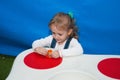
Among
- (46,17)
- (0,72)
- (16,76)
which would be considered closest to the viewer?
(16,76)

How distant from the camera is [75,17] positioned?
147 centimetres

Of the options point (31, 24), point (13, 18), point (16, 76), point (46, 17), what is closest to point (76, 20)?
point (46, 17)

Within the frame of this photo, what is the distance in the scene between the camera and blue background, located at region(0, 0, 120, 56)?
143cm

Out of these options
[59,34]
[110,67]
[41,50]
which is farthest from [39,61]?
[110,67]

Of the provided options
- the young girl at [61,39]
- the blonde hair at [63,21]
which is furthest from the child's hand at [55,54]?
the blonde hair at [63,21]

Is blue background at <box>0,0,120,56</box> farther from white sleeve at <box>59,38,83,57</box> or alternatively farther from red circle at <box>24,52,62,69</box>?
red circle at <box>24,52,62,69</box>

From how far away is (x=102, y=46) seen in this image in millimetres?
1515

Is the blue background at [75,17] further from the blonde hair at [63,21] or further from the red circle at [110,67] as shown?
the red circle at [110,67]

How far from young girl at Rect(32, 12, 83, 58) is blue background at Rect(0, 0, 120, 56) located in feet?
0.31

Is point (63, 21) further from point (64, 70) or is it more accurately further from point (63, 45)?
point (64, 70)

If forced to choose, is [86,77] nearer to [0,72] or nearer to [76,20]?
[76,20]

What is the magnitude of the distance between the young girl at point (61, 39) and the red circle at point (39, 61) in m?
0.02

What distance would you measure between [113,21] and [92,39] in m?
0.16

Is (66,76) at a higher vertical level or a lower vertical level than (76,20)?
lower
